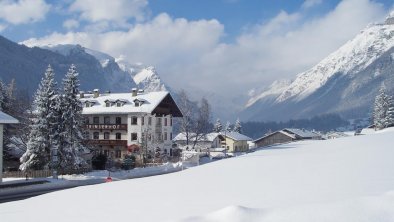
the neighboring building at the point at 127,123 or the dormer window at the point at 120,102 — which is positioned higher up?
the dormer window at the point at 120,102

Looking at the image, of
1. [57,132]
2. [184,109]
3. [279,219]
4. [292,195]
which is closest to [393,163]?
[292,195]

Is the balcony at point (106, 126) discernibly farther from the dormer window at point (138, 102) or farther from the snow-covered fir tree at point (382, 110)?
the snow-covered fir tree at point (382, 110)

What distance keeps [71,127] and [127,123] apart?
72.8ft

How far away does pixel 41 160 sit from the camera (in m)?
43.3

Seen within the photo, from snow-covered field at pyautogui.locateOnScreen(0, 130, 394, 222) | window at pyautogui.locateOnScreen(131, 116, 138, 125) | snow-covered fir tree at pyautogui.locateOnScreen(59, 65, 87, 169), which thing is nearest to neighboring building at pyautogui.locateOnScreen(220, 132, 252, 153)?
window at pyautogui.locateOnScreen(131, 116, 138, 125)

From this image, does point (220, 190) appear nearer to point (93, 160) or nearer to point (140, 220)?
point (140, 220)

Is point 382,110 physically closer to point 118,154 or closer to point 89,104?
point 118,154

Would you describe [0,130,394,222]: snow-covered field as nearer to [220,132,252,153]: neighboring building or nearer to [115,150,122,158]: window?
[115,150,122,158]: window

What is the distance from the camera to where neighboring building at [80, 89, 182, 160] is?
65625mm

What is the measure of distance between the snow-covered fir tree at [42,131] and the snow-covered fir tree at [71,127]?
4.18 ft

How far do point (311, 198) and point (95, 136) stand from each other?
61.7 metres

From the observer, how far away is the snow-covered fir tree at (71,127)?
43.6 meters

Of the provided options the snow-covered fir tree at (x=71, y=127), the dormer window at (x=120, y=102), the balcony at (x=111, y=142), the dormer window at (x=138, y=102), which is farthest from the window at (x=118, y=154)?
the snow-covered fir tree at (x=71, y=127)

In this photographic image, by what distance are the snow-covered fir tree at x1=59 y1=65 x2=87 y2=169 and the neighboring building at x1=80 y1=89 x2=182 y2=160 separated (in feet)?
62.8
